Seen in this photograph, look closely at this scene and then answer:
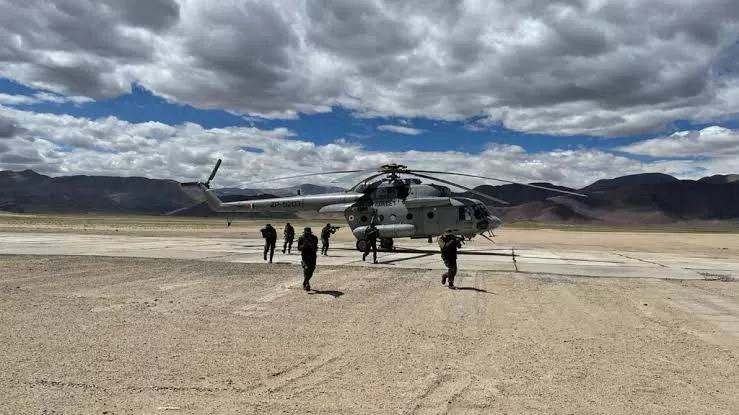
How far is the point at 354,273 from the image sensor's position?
17.3 m

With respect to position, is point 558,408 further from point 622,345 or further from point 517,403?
point 622,345

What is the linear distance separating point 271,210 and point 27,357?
2237 centimetres

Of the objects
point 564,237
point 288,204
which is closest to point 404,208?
point 288,204

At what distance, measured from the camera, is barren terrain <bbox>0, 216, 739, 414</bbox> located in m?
5.99

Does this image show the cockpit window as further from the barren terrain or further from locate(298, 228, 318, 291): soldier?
locate(298, 228, 318, 291): soldier

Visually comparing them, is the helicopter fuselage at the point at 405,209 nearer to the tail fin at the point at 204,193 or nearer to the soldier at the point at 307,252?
the tail fin at the point at 204,193

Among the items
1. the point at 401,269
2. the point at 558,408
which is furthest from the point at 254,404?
the point at 401,269

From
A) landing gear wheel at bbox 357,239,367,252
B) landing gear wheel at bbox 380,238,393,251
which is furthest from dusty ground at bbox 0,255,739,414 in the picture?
landing gear wheel at bbox 380,238,393,251

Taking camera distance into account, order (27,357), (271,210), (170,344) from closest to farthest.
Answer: (27,357) → (170,344) → (271,210)

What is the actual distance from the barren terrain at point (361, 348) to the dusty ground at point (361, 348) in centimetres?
3

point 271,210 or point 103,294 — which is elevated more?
point 271,210

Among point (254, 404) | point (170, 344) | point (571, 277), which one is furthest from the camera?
→ point (571, 277)

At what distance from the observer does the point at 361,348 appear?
817 centimetres

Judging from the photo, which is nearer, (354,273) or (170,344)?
(170,344)
